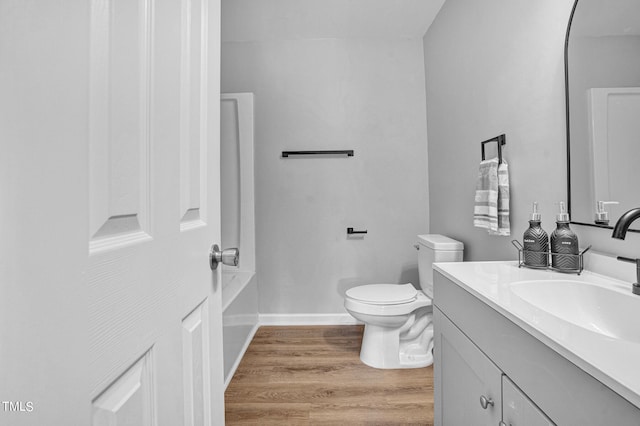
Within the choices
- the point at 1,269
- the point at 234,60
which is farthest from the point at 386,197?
the point at 1,269

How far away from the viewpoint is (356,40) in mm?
2652

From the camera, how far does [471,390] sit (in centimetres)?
92

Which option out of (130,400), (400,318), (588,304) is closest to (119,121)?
(130,400)

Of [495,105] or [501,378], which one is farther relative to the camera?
[495,105]

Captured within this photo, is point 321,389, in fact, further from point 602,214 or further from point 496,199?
point 602,214

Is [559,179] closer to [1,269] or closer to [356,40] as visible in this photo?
[1,269]

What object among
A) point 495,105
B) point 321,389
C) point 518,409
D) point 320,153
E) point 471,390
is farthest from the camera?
point 320,153

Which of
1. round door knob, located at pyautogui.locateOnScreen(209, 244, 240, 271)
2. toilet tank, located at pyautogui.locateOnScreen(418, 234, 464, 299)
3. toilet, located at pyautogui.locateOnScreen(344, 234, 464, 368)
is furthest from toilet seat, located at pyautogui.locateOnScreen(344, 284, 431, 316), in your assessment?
round door knob, located at pyautogui.locateOnScreen(209, 244, 240, 271)

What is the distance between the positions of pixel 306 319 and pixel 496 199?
1.78 metres

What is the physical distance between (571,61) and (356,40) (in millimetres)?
1842

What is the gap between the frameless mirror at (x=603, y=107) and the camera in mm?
950

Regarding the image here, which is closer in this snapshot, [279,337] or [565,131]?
[565,131]

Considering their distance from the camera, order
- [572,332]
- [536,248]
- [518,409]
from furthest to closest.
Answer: [536,248], [518,409], [572,332]

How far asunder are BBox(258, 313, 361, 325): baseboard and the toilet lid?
62 centimetres
